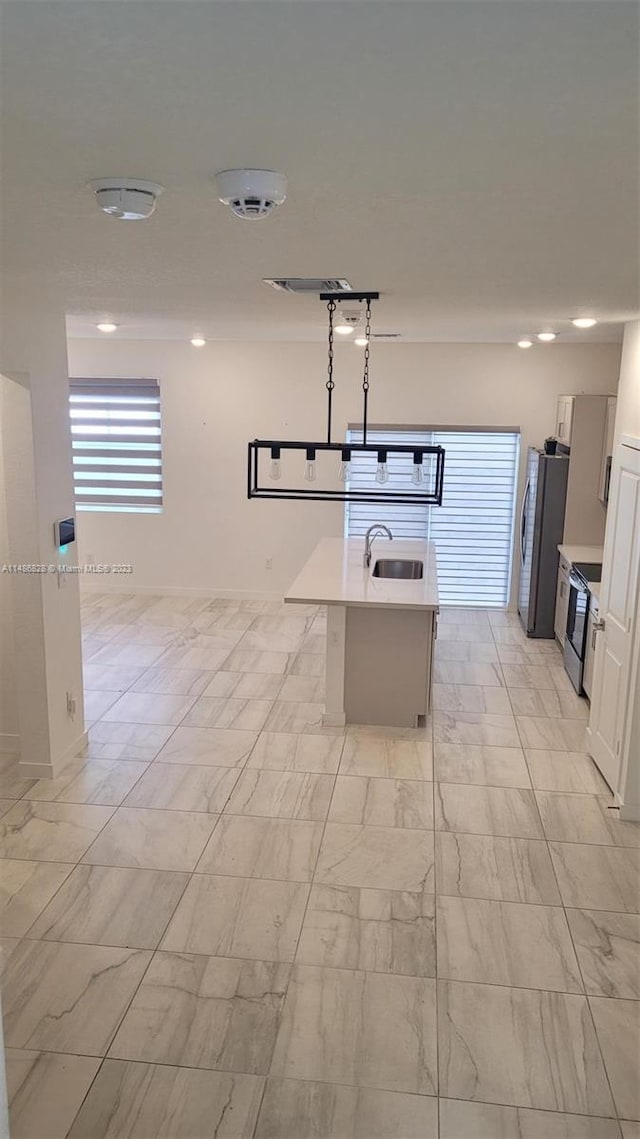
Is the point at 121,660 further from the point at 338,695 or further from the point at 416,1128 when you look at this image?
the point at 416,1128

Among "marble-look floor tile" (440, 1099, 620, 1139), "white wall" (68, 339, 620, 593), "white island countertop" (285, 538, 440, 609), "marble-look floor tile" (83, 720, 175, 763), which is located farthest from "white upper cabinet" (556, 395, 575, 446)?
"marble-look floor tile" (440, 1099, 620, 1139)

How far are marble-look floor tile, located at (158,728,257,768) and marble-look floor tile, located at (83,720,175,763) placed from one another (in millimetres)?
83

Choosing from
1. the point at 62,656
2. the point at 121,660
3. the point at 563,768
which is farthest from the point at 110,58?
the point at 121,660

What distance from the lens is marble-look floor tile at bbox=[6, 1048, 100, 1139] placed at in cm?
239

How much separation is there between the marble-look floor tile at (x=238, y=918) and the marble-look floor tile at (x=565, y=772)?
1781 mm

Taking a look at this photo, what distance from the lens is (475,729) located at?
5.39 meters

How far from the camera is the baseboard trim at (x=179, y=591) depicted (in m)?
8.55

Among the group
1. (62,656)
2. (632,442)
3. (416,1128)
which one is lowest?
(416,1128)

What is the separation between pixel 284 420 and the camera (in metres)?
8.16

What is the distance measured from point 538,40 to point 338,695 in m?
4.73

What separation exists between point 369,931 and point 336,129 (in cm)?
302

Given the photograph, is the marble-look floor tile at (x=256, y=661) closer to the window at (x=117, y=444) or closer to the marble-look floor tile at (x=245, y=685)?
the marble-look floor tile at (x=245, y=685)

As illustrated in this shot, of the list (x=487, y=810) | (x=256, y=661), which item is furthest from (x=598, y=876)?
(x=256, y=661)

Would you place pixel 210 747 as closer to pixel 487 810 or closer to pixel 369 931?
pixel 487 810
